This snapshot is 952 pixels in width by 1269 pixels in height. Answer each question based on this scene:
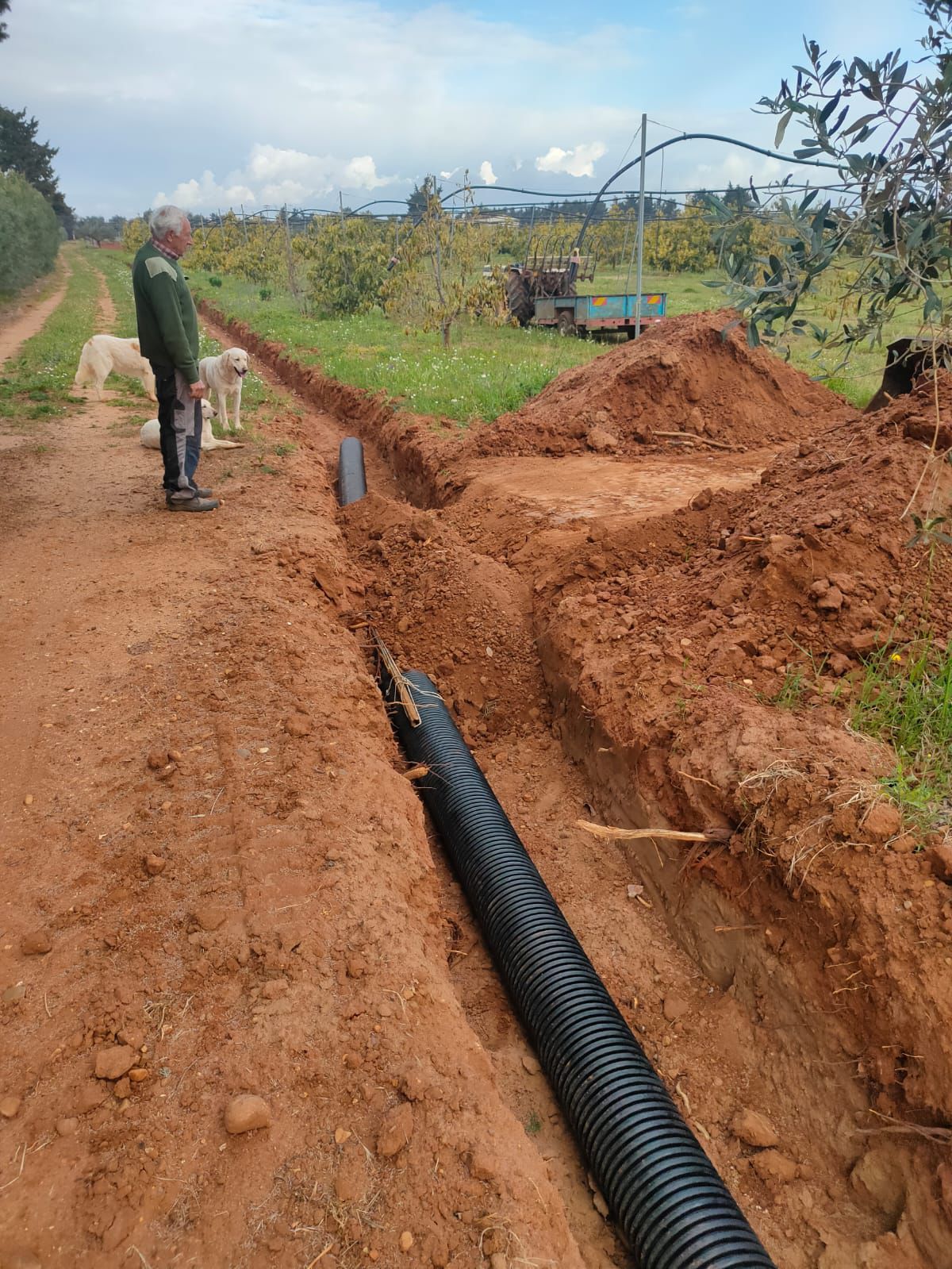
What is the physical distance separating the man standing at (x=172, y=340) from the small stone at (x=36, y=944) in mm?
4317

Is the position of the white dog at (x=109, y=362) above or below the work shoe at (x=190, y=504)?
above

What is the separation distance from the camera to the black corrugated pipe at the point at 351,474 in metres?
7.79

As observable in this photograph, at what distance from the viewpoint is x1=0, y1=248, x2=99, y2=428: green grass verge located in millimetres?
9172

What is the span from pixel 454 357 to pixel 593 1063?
40.1 ft

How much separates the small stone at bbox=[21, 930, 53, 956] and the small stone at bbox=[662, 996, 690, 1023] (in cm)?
241

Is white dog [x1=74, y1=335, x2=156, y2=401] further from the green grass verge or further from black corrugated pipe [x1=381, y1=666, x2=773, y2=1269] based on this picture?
black corrugated pipe [x1=381, y1=666, x2=773, y2=1269]

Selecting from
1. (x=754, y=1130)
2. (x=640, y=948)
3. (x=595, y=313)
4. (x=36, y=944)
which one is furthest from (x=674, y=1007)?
(x=595, y=313)

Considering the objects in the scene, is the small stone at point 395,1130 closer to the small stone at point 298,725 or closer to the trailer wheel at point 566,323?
the small stone at point 298,725

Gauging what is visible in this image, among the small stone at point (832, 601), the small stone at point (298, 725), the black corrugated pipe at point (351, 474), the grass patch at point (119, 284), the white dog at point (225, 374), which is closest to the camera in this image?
the small stone at point (298, 725)

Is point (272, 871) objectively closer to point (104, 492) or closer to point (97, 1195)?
point (97, 1195)

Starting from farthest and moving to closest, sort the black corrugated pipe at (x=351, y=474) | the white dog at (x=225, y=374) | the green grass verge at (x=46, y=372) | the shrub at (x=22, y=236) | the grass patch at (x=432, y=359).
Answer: the shrub at (x=22, y=236), the grass patch at (x=432, y=359), the green grass verge at (x=46, y=372), the white dog at (x=225, y=374), the black corrugated pipe at (x=351, y=474)

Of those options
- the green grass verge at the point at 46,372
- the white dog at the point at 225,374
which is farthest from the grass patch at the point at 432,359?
the green grass verge at the point at 46,372

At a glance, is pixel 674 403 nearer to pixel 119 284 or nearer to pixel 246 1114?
pixel 246 1114

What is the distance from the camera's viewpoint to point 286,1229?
72.6 inches
